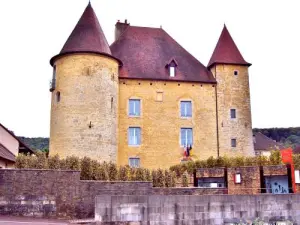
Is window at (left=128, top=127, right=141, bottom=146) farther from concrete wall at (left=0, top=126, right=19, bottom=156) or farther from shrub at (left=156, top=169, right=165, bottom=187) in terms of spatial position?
shrub at (left=156, top=169, right=165, bottom=187)

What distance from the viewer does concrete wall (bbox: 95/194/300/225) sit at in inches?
541

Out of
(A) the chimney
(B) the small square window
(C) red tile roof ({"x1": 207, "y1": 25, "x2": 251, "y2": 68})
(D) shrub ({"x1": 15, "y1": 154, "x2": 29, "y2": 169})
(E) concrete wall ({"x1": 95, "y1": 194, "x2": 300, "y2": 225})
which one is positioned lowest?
(E) concrete wall ({"x1": 95, "y1": 194, "x2": 300, "y2": 225})

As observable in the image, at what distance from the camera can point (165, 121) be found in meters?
33.4

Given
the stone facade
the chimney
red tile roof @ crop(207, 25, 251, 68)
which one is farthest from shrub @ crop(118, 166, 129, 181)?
the chimney

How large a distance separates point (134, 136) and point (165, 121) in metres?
2.89

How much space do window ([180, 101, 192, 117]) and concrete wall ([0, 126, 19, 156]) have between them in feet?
43.8

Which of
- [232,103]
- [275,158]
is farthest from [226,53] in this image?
[275,158]

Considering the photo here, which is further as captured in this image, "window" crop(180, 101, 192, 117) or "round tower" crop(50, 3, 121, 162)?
"window" crop(180, 101, 192, 117)

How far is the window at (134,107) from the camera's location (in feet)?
108

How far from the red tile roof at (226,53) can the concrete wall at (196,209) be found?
2054 centimetres

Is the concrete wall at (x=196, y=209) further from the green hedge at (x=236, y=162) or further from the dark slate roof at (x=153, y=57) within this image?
the dark slate roof at (x=153, y=57)

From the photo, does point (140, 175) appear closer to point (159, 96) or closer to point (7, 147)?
point (7, 147)

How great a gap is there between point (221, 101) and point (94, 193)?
2049cm

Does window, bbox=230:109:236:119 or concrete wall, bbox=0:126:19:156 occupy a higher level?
window, bbox=230:109:236:119
